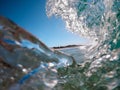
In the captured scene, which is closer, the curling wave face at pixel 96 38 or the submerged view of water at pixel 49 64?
the submerged view of water at pixel 49 64

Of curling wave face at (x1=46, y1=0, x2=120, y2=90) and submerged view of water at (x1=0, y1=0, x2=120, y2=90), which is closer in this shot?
submerged view of water at (x1=0, y1=0, x2=120, y2=90)

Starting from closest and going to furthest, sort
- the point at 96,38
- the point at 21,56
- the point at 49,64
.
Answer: the point at 21,56
the point at 49,64
the point at 96,38

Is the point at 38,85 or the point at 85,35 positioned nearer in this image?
the point at 38,85

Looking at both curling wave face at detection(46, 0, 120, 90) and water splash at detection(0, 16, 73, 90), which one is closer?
water splash at detection(0, 16, 73, 90)

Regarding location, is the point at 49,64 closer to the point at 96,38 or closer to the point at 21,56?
the point at 21,56

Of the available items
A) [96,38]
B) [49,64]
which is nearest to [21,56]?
[49,64]

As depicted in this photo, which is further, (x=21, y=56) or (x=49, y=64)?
(x=49, y=64)

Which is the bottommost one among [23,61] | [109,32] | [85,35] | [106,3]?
[23,61]

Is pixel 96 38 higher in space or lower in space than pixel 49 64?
higher

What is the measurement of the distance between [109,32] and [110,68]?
5.69 feet

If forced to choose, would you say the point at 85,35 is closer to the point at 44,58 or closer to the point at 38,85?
the point at 44,58

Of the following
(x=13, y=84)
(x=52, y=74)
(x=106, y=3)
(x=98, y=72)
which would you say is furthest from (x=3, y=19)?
(x=106, y=3)

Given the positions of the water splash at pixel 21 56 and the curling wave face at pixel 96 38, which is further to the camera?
the curling wave face at pixel 96 38

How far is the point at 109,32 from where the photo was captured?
18.0ft
